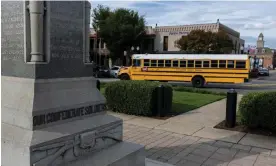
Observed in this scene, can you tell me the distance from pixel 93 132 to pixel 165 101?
4985mm

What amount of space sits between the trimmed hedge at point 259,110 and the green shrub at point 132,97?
2477 mm

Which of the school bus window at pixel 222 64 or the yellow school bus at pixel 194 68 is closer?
the yellow school bus at pixel 194 68

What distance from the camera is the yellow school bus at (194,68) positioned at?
19.9m

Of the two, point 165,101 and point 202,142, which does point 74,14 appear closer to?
point 202,142

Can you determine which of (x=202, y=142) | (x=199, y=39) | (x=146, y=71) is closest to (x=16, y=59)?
(x=202, y=142)

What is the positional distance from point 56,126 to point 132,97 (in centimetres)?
509

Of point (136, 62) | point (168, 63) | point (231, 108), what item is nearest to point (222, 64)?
point (168, 63)

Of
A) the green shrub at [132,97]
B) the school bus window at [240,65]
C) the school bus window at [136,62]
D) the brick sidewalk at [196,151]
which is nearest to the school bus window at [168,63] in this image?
the school bus window at [136,62]

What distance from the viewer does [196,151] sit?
17.9 feet

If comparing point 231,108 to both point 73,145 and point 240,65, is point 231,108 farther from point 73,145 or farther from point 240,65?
point 240,65

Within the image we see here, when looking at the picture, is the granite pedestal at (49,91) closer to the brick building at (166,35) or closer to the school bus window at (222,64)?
the school bus window at (222,64)

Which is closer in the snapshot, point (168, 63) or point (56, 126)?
point (56, 126)

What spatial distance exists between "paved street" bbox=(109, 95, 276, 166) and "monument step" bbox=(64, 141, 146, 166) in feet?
3.04

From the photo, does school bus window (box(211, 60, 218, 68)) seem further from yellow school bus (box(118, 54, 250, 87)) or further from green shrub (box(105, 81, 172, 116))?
green shrub (box(105, 81, 172, 116))
